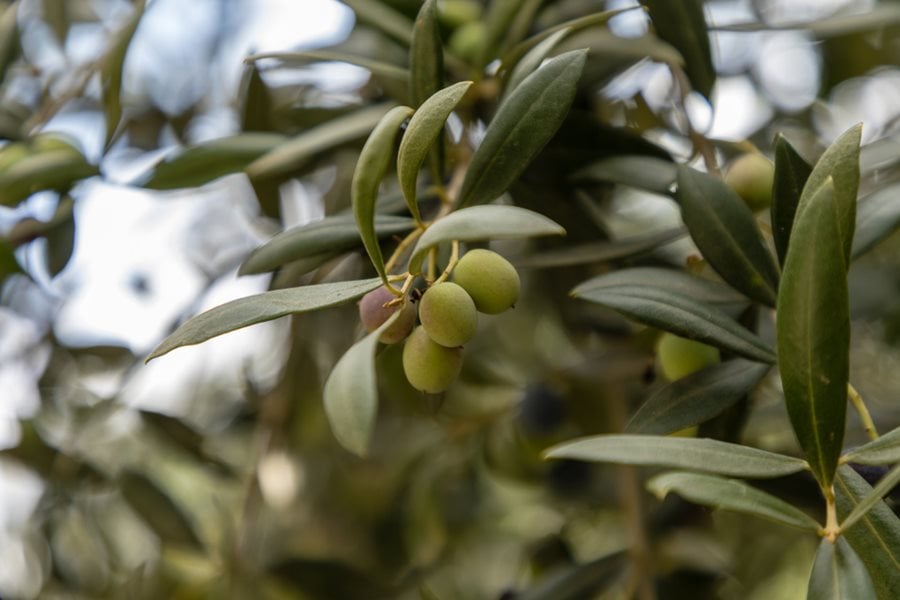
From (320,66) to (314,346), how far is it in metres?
0.42

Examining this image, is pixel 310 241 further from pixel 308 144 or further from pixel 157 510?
pixel 157 510

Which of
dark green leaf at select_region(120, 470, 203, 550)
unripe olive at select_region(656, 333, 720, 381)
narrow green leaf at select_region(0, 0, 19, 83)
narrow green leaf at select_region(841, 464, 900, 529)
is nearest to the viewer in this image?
narrow green leaf at select_region(841, 464, 900, 529)

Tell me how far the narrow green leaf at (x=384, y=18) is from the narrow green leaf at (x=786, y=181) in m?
0.31

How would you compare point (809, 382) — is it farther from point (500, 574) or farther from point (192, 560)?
point (500, 574)

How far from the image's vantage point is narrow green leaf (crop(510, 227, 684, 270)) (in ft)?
2.19

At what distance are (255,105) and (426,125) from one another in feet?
1.57

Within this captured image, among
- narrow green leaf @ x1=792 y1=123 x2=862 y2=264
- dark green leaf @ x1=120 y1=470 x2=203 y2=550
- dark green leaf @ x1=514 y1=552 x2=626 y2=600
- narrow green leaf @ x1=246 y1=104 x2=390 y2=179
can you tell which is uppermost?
narrow green leaf @ x1=792 y1=123 x2=862 y2=264

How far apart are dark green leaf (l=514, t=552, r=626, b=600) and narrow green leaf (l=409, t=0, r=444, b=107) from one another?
0.49 meters

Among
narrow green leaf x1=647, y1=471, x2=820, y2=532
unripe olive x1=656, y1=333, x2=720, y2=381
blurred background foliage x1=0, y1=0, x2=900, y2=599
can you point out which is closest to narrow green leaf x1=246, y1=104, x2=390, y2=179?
blurred background foliage x1=0, y1=0, x2=900, y2=599

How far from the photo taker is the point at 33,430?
107 cm

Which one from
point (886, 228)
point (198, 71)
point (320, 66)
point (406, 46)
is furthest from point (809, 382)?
point (198, 71)

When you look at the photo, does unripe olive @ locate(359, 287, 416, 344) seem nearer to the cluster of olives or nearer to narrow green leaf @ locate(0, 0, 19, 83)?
the cluster of olives

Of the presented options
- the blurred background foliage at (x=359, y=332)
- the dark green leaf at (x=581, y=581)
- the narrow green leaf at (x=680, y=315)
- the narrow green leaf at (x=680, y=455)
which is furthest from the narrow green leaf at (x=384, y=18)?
the dark green leaf at (x=581, y=581)

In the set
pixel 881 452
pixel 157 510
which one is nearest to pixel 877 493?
pixel 881 452
